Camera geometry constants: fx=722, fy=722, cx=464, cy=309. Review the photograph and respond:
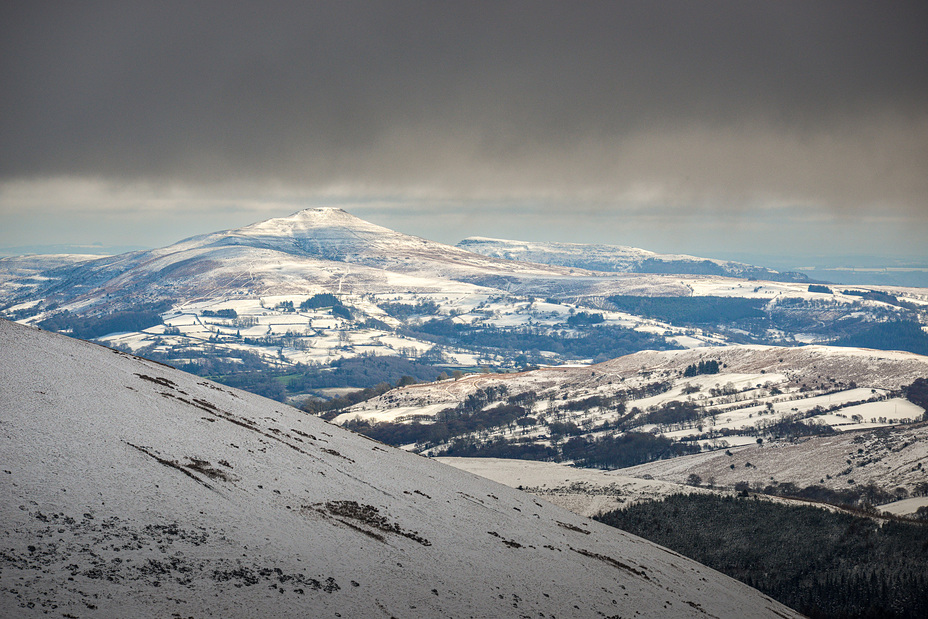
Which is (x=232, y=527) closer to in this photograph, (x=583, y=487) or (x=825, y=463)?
(x=583, y=487)

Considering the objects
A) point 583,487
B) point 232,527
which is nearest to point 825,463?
point 583,487

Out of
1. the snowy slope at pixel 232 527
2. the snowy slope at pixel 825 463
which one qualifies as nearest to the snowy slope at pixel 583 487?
the snowy slope at pixel 232 527

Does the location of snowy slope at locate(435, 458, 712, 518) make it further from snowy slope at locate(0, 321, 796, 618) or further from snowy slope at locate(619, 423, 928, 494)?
snowy slope at locate(619, 423, 928, 494)

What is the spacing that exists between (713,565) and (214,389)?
49.9m

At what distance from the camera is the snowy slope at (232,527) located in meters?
23.6

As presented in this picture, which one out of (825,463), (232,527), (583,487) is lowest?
(825,463)

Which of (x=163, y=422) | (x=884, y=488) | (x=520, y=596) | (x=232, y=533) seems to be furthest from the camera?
(x=884, y=488)

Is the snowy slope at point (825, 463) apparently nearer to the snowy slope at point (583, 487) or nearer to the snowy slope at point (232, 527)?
the snowy slope at point (583, 487)

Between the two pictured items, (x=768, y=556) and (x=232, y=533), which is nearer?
(x=232, y=533)

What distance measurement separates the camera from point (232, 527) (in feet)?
93.4

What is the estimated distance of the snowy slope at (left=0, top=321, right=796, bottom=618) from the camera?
2359cm

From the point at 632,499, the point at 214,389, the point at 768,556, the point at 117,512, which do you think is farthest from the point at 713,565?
the point at 117,512

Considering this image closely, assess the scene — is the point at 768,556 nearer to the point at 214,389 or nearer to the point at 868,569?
the point at 868,569

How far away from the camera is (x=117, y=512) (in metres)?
26.3
